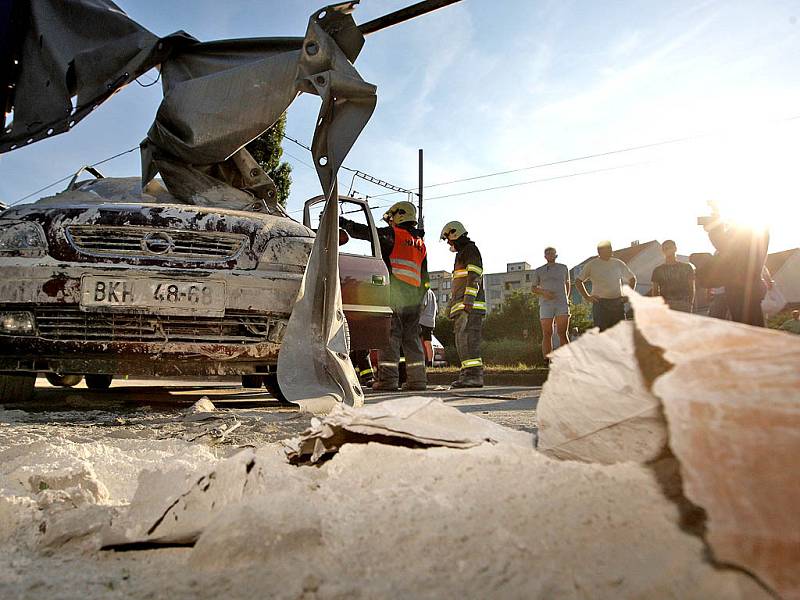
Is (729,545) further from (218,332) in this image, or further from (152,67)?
(152,67)

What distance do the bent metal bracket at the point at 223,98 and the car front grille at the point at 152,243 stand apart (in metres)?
0.59

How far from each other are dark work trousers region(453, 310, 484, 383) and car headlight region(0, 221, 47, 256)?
183 inches

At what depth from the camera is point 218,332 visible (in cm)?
347

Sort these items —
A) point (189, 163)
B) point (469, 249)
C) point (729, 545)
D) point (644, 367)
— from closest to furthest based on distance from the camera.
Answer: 1. point (729, 545)
2. point (644, 367)
3. point (189, 163)
4. point (469, 249)

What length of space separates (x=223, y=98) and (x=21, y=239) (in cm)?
152

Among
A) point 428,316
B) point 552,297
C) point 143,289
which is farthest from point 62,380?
point 552,297

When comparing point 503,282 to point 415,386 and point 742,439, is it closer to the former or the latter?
point 415,386

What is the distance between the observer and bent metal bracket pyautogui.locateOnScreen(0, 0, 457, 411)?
3.47 m

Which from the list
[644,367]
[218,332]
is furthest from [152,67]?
[644,367]

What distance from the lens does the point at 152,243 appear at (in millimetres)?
3494

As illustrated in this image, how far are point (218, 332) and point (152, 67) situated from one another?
7.54ft

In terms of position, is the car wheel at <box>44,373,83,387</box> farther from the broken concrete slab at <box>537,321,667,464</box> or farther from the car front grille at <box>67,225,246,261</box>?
the broken concrete slab at <box>537,321,667,464</box>

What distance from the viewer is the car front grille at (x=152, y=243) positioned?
3445mm

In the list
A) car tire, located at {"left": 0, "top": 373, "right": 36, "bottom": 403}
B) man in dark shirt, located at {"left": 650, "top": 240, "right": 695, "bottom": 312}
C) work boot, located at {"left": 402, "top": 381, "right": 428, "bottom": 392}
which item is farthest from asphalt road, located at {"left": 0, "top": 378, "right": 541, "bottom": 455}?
man in dark shirt, located at {"left": 650, "top": 240, "right": 695, "bottom": 312}
